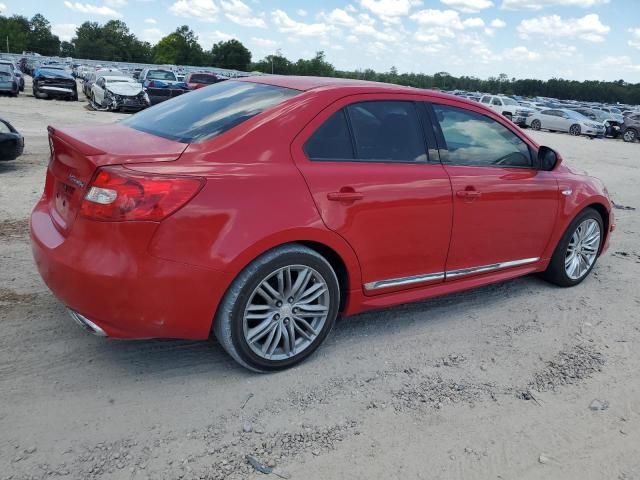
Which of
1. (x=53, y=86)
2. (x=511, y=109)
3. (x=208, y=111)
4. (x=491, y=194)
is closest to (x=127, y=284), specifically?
(x=208, y=111)

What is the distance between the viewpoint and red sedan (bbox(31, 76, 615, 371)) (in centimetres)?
274

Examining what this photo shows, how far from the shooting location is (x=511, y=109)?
32812 millimetres

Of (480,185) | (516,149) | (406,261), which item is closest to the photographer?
(406,261)

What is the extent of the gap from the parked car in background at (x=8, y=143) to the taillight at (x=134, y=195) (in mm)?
6474

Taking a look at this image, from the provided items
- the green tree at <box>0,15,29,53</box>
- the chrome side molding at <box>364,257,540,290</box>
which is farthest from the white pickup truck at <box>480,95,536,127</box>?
the green tree at <box>0,15,29,53</box>

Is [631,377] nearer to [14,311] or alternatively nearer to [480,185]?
[480,185]

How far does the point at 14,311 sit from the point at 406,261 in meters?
2.63

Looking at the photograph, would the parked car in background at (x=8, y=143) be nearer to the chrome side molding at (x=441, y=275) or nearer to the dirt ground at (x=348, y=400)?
the dirt ground at (x=348, y=400)

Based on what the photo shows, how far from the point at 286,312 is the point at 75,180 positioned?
4.41 ft

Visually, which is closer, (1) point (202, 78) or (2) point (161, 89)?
(2) point (161, 89)

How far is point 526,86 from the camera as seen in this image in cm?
11162

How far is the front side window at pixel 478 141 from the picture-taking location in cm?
389

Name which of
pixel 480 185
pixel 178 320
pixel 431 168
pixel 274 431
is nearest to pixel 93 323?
pixel 178 320

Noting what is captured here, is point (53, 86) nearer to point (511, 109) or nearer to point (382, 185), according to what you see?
point (511, 109)
